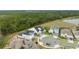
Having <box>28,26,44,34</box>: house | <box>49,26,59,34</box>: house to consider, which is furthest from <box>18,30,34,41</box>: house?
<box>49,26,59,34</box>: house

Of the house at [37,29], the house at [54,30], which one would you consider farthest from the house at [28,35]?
the house at [54,30]

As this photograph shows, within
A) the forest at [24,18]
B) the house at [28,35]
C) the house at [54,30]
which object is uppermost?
the forest at [24,18]

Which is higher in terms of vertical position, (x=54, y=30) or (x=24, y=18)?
(x=24, y=18)

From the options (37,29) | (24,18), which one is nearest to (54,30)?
(37,29)

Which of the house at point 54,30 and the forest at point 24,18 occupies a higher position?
the forest at point 24,18

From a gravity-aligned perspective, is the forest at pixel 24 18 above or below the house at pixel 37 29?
above

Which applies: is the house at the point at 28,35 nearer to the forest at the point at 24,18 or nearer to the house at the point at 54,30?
the forest at the point at 24,18

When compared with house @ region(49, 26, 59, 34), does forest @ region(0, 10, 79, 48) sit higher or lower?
higher

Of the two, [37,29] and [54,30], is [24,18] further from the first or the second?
[54,30]

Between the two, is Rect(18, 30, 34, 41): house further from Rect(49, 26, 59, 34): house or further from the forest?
Rect(49, 26, 59, 34): house

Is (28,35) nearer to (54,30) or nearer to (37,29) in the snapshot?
(37,29)

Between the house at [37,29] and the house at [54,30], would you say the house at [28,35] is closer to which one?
the house at [37,29]
